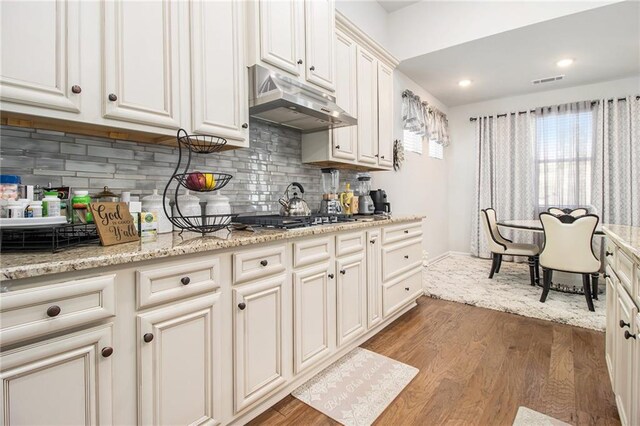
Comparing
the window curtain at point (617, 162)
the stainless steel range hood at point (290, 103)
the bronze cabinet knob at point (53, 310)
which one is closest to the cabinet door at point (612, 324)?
the stainless steel range hood at point (290, 103)

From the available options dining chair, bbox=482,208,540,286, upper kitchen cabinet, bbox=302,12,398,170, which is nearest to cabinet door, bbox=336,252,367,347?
upper kitchen cabinet, bbox=302,12,398,170

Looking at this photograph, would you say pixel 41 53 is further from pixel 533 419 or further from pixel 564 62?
pixel 564 62

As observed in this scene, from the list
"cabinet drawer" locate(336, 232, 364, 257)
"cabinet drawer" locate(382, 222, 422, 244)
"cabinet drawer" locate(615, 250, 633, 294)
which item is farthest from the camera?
"cabinet drawer" locate(382, 222, 422, 244)

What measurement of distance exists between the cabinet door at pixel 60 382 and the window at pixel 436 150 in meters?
5.14

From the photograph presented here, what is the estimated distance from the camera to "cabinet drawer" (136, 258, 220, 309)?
108cm

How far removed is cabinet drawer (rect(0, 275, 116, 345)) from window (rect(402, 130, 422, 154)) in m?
4.02

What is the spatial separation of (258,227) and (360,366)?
1.11 metres

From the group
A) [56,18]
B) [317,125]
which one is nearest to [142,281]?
[56,18]

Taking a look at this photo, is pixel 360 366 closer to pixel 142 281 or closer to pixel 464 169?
pixel 142 281

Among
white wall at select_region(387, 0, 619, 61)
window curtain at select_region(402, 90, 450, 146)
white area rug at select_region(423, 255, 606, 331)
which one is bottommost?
white area rug at select_region(423, 255, 606, 331)

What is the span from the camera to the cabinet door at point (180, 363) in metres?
1.09

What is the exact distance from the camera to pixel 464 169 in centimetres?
579

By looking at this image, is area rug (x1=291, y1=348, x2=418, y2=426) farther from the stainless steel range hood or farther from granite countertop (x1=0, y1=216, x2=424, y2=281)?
the stainless steel range hood

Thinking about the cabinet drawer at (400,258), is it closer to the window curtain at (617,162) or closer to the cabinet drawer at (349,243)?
the cabinet drawer at (349,243)
